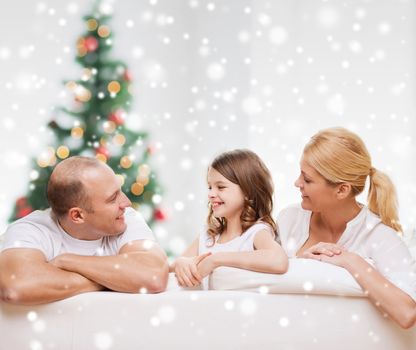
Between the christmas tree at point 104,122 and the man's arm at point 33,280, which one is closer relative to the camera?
the man's arm at point 33,280

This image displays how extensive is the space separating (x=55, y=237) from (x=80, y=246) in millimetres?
83

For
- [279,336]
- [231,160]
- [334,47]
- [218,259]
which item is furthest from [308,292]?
[334,47]

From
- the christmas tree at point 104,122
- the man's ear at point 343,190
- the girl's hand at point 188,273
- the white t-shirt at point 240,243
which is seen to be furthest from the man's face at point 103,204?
the christmas tree at point 104,122

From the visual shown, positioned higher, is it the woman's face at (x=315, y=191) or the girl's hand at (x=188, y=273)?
the woman's face at (x=315, y=191)

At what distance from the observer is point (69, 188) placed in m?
2.05

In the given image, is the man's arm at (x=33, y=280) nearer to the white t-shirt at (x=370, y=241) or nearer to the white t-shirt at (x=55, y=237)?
the white t-shirt at (x=55, y=237)

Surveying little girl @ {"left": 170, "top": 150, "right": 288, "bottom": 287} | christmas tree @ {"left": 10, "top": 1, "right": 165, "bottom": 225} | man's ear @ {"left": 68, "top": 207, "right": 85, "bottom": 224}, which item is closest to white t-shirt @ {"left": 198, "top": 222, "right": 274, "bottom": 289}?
little girl @ {"left": 170, "top": 150, "right": 288, "bottom": 287}

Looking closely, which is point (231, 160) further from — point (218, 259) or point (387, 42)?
point (387, 42)

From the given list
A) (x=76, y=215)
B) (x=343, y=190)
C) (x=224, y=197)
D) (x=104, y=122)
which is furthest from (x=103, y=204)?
(x=104, y=122)

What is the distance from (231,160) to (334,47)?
7.58ft

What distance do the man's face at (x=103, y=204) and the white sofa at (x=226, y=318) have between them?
274 mm

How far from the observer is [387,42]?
4.17 m

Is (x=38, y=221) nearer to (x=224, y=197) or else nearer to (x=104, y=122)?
(x=224, y=197)

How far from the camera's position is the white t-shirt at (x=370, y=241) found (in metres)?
2.01
